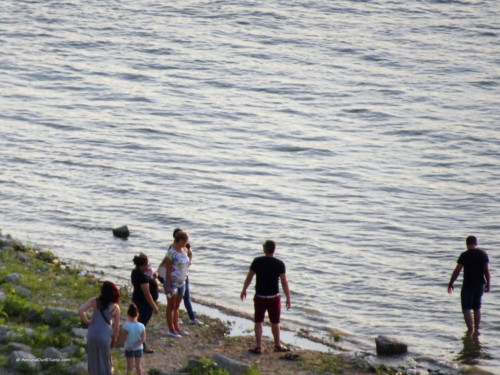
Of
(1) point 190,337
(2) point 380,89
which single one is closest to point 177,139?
(2) point 380,89

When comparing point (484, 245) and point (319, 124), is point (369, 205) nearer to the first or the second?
point (484, 245)

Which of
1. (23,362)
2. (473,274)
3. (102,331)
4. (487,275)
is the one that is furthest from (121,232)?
(102,331)

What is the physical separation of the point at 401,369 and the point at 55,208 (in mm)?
11997

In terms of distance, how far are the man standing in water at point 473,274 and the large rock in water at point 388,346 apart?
144cm

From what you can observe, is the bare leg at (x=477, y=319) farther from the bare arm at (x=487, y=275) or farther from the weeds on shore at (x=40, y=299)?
the weeds on shore at (x=40, y=299)

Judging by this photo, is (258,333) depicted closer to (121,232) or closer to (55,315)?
(55,315)

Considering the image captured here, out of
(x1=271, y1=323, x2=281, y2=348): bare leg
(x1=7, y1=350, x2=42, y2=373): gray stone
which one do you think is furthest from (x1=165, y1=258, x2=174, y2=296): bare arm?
→ (x1=7, y1=350, x2=42, y2=373): gray stone

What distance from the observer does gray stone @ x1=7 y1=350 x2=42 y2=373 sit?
9906 mm

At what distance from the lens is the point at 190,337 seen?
13625 millimetres

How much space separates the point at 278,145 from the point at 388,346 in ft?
59.6

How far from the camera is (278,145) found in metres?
32.2

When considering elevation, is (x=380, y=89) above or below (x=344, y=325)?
above

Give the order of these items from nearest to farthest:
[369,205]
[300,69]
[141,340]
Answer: [141,340] < [369,205] < [300,69]

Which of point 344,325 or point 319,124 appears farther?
point 319,124
